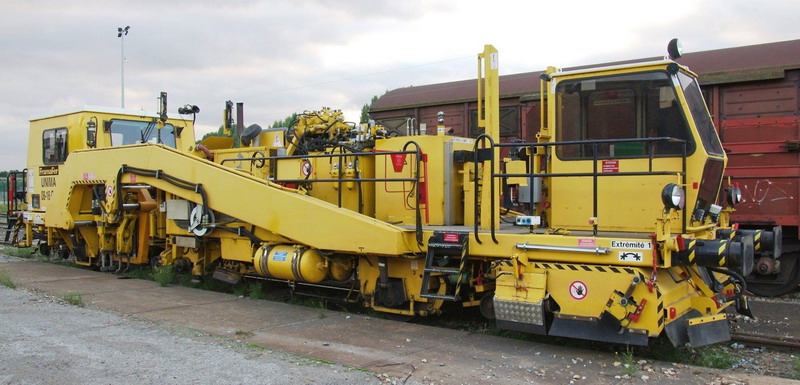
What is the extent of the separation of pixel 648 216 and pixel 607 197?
1.42 feet

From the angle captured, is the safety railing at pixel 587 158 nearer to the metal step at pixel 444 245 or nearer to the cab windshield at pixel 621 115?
the cab windshield at pixel 621 115

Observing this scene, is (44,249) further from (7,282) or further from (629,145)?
(629,145)

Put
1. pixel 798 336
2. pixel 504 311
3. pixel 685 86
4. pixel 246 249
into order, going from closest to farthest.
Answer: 1. pixel 504 311
2. pixel 685 86
3. pixel 798 336
4. pixel 246 249

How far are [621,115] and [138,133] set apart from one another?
9.02m

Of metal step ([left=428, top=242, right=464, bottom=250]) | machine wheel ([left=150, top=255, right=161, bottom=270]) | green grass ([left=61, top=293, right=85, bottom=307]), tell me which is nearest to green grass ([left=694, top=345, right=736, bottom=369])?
metal step ([left=428, top=242, right=464, bottom=250])

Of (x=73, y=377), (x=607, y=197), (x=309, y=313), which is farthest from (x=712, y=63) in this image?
(x=73, y=377)

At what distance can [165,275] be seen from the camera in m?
9.78

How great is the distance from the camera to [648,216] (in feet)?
20.3

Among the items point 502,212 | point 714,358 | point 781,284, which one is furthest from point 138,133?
point 781,284

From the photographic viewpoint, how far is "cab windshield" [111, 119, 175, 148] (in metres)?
11.6

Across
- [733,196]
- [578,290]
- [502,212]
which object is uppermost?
[733,196]

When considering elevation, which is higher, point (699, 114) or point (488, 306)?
point (699, 114)

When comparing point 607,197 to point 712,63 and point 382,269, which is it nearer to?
point 382,269

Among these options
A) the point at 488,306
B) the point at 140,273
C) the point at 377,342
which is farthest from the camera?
the point at 140,273
